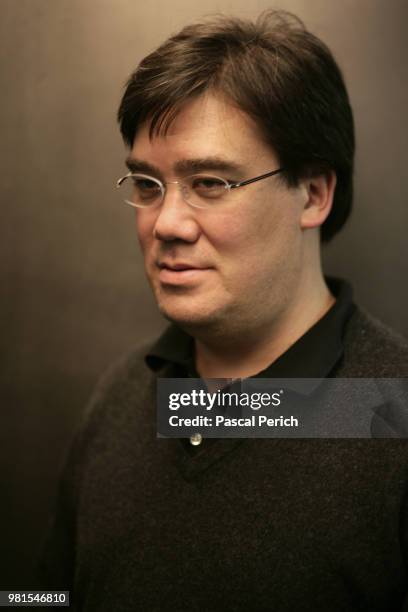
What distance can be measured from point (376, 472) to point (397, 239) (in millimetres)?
453

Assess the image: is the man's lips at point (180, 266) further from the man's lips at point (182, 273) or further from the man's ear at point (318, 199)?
the man's ear at point (318, 199)

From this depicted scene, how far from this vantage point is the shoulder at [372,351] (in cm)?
106

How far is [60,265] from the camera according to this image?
1.41 metres

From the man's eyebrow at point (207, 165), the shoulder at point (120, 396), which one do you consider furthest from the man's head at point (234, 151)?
the shoulder at point (120, 396)

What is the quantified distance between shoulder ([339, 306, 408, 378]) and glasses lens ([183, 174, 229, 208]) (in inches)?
12.9

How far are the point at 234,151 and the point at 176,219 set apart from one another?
0.46 feet

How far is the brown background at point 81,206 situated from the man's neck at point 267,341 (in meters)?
0.19

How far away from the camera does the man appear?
1.00m

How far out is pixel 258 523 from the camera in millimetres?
1033

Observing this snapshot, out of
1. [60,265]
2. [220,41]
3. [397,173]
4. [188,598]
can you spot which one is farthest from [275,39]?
[188,598]

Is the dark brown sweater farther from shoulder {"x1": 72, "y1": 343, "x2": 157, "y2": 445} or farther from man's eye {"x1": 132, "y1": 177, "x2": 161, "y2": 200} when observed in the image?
man's eye {"x1": 132, "y1": 177, "x2": 161, "y2": 200}

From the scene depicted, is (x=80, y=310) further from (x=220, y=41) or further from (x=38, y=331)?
(x=220, y=41)

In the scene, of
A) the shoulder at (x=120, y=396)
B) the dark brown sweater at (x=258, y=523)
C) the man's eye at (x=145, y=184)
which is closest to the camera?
the dark brown sweater at (x=258, y=523)

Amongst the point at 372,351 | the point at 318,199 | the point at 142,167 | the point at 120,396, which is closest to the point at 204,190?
the point at 142,167
